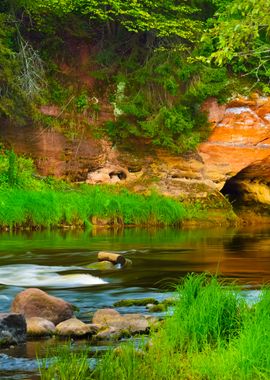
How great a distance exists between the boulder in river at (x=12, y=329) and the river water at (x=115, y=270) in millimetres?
158

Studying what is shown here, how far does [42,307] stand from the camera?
376 inches

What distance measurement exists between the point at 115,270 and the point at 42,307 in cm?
538

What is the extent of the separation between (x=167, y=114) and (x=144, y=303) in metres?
18.0

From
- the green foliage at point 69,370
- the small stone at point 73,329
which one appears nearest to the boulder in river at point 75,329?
the small stone at point 73,329

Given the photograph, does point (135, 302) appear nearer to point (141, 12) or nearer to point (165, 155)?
point (141, 12)

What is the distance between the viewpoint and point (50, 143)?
29.2 meters

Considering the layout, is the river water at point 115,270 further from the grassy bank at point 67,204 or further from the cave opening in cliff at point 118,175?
the cave opening in cliff at point 118,175

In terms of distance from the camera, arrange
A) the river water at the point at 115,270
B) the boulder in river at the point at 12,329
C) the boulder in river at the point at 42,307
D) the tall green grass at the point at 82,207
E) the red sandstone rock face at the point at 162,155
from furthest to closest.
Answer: the red sandstone rock face at the point at 162,155 < the tall green grass at the point at 82,207 < the river water at the point at 115,270 < the boulder in river at the point at 42,307 < the boulder in river at the point at 12,329

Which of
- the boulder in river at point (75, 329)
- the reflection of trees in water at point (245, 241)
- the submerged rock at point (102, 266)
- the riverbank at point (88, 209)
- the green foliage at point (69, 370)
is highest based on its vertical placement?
the riverbank at point (88, 209)

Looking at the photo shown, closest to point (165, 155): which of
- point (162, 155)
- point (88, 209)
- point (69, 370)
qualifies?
point (162, 155)

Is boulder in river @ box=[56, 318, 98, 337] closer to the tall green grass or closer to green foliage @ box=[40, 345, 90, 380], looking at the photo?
green foliage @ box=[40, 345, 90, 380]

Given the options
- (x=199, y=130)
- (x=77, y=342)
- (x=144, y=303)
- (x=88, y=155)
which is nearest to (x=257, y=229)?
(x=199, y=130)

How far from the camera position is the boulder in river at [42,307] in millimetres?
9492

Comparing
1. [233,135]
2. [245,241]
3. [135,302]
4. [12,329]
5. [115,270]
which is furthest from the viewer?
[233,135]
